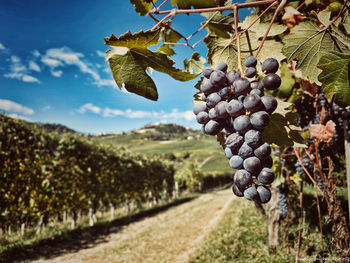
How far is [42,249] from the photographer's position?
8352 millimetres

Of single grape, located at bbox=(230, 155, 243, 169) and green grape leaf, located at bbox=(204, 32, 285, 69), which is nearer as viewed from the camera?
single grape, located at bbox=(230, 155, 243, 169)

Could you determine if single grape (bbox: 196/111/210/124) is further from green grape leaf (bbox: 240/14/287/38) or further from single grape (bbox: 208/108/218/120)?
green grape leaf (bbox: 240/14/287/38)

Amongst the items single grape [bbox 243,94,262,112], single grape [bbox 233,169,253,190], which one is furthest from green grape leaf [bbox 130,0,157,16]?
single grape [bbox 233,169,253,190]

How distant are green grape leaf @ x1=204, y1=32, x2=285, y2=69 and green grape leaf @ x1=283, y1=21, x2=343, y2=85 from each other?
0.05 m

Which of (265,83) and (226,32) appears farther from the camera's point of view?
(226,32)

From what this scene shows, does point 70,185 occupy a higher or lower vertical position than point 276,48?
lower

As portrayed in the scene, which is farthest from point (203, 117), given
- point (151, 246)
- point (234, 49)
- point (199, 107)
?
point (151, 246)

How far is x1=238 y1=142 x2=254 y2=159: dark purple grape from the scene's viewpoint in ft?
2.85

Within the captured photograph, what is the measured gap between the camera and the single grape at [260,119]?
0.79 metres

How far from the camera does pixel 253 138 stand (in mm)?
837

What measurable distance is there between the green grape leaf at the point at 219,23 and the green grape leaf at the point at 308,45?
10.1 inches

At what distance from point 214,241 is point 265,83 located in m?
6.41

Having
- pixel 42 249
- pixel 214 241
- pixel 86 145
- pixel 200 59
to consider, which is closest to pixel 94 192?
pixel 86 145

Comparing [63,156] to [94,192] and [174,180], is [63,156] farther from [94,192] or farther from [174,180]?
[174,180]
